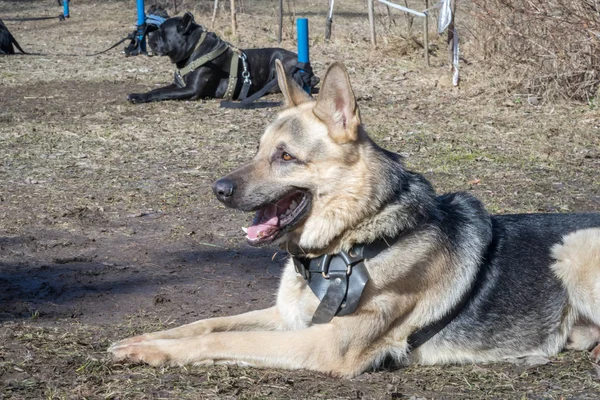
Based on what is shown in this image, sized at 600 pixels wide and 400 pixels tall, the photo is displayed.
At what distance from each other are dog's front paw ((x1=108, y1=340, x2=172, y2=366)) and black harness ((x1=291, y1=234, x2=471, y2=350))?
2.45ft

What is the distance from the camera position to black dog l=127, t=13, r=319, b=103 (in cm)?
1095

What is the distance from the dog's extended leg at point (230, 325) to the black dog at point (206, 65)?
285 inches

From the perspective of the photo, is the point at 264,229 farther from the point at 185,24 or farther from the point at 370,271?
the point at 185,24

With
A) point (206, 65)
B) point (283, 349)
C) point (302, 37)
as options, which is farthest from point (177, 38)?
point (283, 349)

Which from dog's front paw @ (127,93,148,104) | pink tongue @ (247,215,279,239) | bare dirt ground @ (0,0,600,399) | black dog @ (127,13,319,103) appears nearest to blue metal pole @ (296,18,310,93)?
black dog @ (127,13,319,103)

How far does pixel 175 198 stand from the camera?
6.75 meters

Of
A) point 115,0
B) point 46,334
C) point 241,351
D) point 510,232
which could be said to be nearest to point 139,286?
point 46,334

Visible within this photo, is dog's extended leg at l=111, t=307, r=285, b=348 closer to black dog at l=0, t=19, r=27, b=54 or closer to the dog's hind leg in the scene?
the dog's hind leg

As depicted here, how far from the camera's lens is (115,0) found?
86.0ft

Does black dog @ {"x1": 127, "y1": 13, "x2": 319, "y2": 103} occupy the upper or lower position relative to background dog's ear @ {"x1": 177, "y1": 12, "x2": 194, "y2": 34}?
lower

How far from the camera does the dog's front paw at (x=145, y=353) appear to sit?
3586 millimetres

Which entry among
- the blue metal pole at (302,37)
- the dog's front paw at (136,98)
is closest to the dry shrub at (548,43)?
the blue metal pole at (302,37)

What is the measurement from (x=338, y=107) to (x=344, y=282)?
874 millimetres

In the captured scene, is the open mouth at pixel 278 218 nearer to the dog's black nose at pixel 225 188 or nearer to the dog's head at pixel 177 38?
the dog's black nose at pixel 225 188
